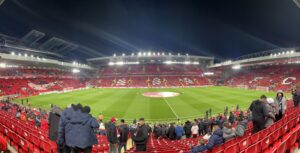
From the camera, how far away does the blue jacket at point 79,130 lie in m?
4.45

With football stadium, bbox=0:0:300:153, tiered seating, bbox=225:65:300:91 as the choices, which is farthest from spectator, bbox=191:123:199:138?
tiered seating, bbox=225:65:300:91

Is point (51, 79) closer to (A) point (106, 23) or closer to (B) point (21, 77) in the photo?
(B) point (21, 77)

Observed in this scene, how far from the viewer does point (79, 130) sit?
446 cm

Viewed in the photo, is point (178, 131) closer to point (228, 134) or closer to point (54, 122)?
point (228, 134)

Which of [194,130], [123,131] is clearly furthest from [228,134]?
[194,130]

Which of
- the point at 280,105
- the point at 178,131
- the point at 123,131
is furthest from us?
the point at 178,131

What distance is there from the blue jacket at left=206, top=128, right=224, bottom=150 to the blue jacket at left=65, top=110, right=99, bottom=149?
307 cm

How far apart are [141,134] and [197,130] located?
7410mm

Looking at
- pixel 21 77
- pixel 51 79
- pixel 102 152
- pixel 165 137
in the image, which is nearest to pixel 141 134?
pixel 102 152

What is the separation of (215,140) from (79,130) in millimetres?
3586

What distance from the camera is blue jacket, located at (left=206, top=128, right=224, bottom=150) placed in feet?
17.7

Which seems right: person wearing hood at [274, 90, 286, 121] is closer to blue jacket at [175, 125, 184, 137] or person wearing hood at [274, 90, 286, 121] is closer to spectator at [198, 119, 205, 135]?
blue jacket at [175, 125, 184, 137]

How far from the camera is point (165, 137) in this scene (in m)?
12.6

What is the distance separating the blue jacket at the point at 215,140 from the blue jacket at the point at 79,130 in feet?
10.1
